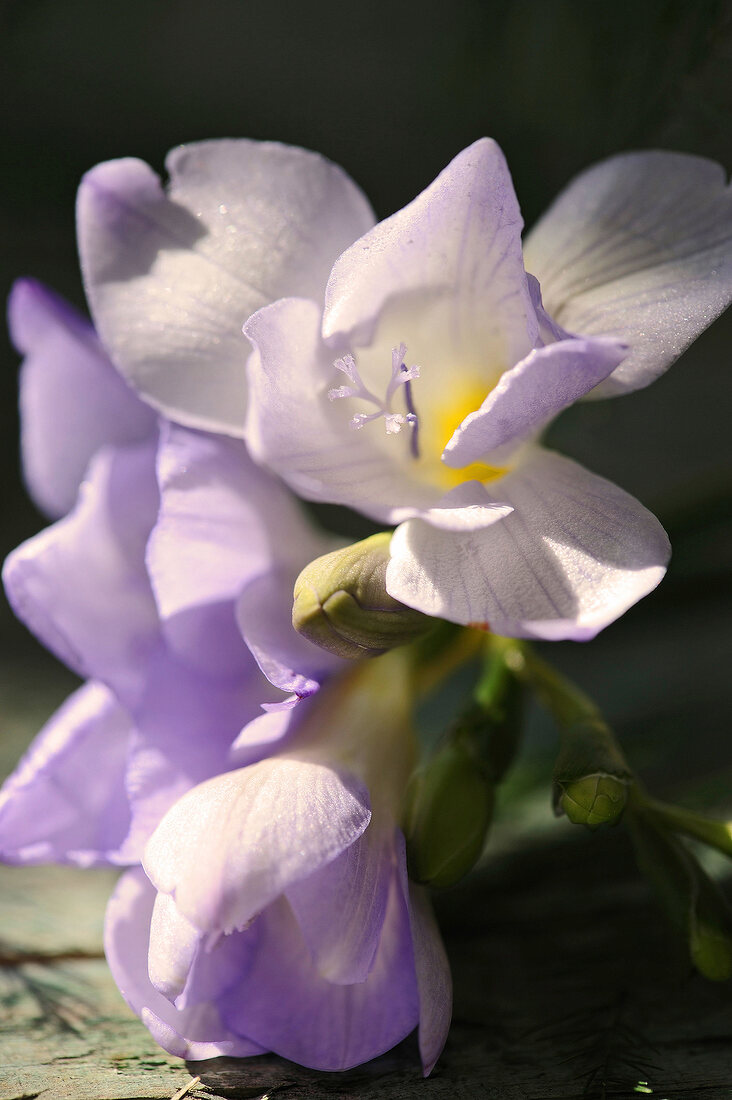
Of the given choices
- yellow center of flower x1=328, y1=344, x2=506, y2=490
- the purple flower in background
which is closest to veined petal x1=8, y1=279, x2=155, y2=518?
the purple flower in background

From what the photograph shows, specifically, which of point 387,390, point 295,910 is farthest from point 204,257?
point 295,910

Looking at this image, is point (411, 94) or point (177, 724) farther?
point (411, 94)

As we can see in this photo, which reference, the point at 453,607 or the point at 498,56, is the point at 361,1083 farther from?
the point at 498,56

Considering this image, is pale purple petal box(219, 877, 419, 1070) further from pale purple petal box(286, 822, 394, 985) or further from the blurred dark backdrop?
the blurred dark backdrop

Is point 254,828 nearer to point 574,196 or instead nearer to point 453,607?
point 453,607

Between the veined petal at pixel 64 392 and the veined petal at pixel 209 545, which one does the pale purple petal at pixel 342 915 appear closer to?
the veined petal at pixel 209 545

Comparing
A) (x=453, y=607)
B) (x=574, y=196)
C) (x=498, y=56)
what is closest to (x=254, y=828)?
(x=453, y=607)

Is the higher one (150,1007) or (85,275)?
(85,275)
